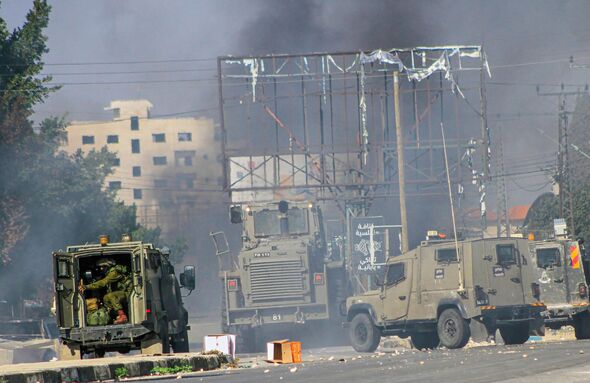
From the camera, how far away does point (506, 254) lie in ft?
82.1

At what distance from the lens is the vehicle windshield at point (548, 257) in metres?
27.5

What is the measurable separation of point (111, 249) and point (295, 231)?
12.4m

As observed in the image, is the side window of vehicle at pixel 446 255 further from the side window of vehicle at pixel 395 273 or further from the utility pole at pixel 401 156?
the utility pole at pixel 401 156

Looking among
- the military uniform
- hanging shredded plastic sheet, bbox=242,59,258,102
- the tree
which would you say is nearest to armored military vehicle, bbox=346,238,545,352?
the military uniform

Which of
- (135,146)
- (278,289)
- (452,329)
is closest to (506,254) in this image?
(452,329)

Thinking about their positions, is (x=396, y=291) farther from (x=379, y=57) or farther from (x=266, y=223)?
(x=379, y=57)

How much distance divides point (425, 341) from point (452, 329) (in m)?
1.99

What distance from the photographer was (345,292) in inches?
1227

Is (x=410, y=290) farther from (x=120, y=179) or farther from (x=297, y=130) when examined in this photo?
(x=120, y=179)

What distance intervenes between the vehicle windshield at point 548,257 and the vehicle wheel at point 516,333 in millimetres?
2480

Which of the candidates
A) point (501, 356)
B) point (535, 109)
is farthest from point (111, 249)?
point (535, 109)

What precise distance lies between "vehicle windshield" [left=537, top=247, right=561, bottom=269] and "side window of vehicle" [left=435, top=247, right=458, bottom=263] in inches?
133

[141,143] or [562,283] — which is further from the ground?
[141,143]

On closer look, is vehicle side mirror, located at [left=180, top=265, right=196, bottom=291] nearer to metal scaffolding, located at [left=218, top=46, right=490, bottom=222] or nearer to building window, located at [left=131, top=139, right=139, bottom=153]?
metal scaffolding, located at [left=218, top=46, right=490, bottom=222]
